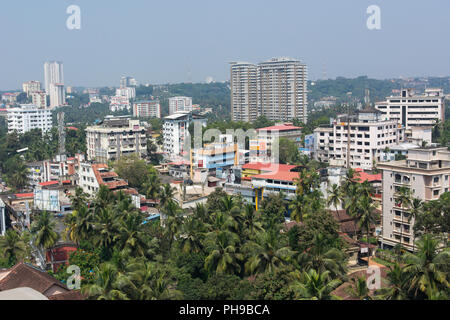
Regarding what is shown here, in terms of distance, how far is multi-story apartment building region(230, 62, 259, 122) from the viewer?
194 ft

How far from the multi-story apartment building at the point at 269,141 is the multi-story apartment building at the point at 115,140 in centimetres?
836

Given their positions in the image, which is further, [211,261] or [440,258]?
[211,261]

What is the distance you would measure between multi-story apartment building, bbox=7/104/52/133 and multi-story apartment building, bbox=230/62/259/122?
2181 cm

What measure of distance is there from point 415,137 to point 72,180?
21.4 metres

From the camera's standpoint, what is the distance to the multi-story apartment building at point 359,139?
29.7 meters

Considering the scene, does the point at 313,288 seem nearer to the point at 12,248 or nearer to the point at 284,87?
the point at 12,248

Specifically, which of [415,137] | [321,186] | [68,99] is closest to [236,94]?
[415,137]

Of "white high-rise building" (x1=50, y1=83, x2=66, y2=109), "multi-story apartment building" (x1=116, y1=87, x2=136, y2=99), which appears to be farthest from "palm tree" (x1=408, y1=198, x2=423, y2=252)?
"multi-story apartment building" (x1=116, y1=87, x2=136, y2=99)

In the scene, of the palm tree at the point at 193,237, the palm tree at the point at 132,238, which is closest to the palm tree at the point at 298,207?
the palm tree at the point at 193,237

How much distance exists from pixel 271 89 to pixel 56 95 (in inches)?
2101

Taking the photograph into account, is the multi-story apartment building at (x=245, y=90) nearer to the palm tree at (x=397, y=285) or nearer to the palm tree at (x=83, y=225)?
the palm tree at (x=83, y=225)

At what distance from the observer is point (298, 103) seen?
56.4 metres

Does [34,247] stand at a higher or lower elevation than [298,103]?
lower
